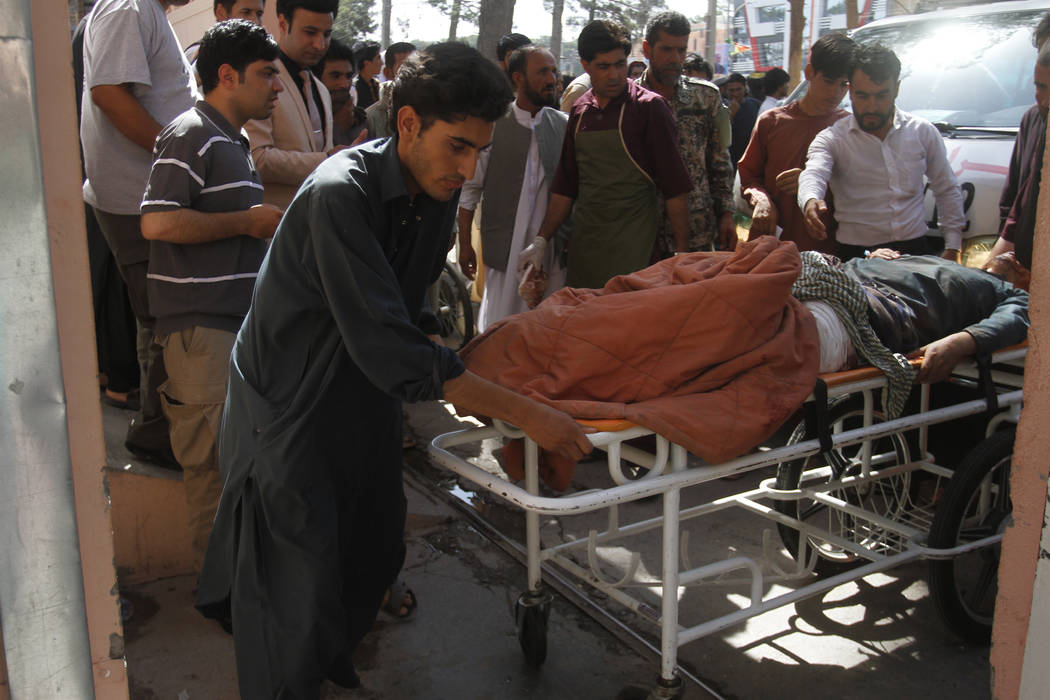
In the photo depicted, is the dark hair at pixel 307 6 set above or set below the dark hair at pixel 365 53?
below

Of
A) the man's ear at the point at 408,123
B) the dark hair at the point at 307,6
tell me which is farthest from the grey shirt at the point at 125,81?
the man's ear at the point at 408,123

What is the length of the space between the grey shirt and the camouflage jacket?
7.52ft

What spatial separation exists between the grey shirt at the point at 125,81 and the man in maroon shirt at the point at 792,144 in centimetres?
254

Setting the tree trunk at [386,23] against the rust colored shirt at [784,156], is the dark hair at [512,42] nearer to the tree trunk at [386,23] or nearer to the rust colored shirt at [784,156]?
the rust colored shirt at [784,156]

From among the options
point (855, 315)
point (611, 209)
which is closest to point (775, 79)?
point (611, 209)

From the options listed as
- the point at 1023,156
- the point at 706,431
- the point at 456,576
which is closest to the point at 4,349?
the point at 706,431

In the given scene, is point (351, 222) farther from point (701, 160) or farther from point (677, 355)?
point (701, 160)

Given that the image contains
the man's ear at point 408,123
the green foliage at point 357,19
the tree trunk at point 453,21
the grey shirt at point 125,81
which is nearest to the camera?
the man's ear at point 408,123

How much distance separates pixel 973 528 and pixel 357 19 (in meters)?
37.8

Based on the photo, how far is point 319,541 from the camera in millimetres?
2178

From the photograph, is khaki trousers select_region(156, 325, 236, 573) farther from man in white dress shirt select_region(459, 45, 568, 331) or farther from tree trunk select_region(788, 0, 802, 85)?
tree trunk select_region(788, 0, 802, 85)

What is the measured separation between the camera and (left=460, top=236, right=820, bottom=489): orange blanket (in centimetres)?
231

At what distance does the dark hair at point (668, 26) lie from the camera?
4.40 metres

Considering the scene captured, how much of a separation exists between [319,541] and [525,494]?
0.51m
